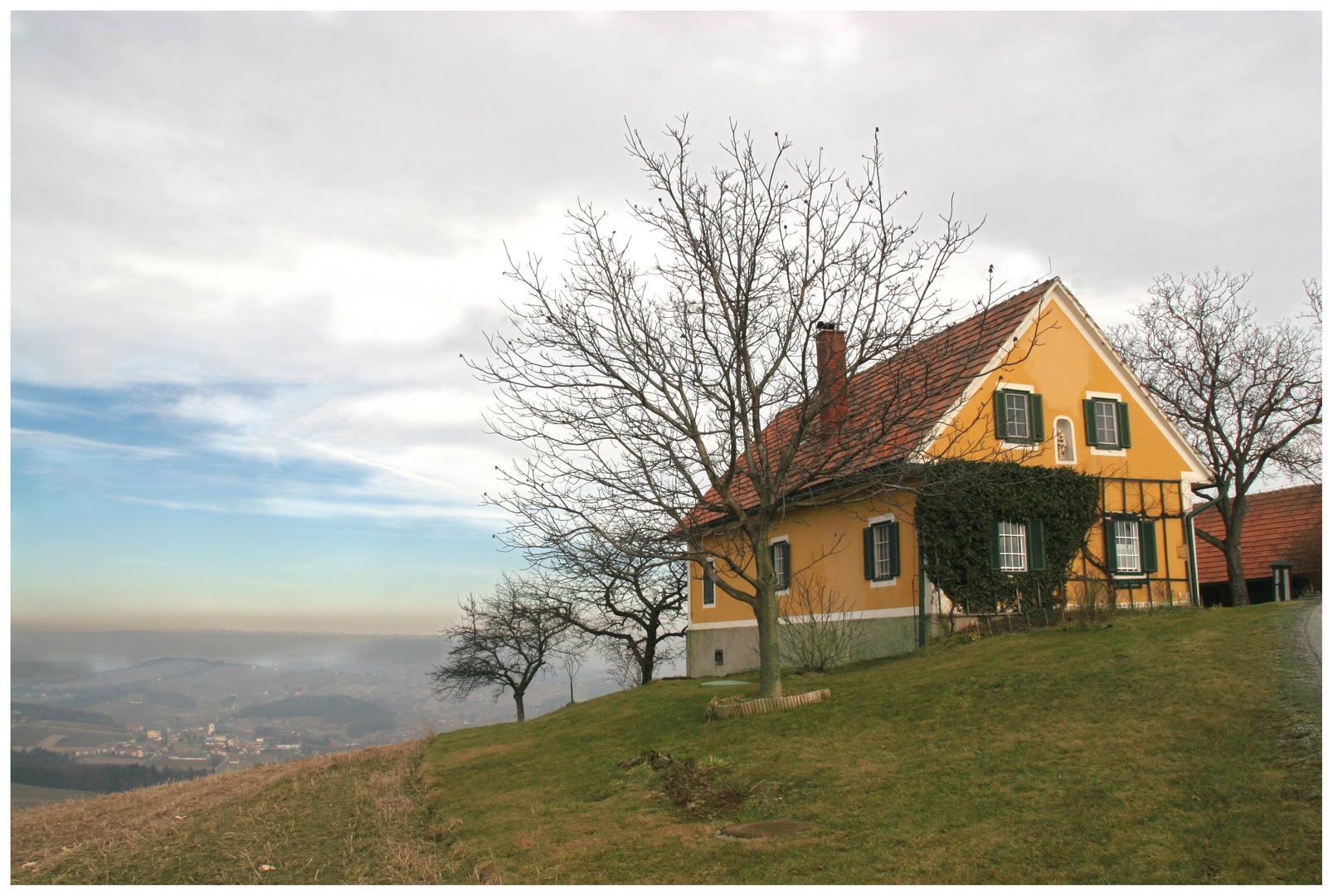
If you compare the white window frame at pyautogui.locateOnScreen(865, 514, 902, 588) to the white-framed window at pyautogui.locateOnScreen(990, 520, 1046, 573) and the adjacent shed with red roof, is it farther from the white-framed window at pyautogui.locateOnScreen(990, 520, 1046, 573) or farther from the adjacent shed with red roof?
the adjacent shed with red roof

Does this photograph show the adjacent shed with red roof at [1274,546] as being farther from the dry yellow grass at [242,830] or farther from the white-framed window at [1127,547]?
the dry yellow grass at [242,830]

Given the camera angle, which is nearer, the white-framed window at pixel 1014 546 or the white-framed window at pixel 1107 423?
the white-framed window at pixel 1014 546

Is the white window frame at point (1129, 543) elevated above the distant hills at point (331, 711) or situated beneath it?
elevated above

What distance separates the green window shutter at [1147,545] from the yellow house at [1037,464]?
0.09 feet

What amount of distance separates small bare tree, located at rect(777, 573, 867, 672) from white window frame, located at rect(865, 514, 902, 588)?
3.36 feet

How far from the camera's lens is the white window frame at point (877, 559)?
18531mm

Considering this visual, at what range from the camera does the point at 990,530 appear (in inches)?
714

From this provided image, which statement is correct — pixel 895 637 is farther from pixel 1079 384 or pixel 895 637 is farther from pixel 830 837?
pixel 830 837

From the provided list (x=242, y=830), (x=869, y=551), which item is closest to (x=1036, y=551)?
(x=869, y=551)

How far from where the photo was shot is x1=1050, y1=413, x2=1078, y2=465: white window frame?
776 inches

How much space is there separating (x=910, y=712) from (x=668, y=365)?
251 inches

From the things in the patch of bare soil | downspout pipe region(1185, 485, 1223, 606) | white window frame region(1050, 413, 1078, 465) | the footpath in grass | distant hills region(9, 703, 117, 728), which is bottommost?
distant hills region(9, 703, 117, 728)

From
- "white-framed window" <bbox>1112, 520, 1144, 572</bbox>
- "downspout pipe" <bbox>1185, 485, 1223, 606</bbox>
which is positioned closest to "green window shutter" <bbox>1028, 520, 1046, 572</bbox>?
"white-framed window" <bbox>1112, 520, 1144, 572</bbox>

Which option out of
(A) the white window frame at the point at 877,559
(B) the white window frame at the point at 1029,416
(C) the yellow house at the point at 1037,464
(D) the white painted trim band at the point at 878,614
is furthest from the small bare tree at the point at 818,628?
(B) the white window frame at the point at 1029,416
